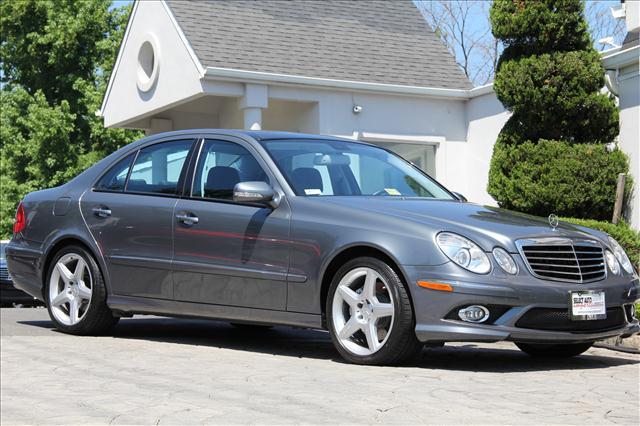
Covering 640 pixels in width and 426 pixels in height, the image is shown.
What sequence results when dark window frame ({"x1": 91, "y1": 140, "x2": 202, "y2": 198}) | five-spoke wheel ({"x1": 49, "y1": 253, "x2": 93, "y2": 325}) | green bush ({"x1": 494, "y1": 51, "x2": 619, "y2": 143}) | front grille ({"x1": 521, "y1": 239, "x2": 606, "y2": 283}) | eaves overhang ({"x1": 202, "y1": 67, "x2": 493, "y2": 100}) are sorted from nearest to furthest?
1. front grille ({"x1": 521, "y1": 239, "x2": 606, "y2": 283})
2. dark window frame ({"x1": 91, "y1": 140, "x2": 202, "y2": 198})
3. five-spoke wheel ({"x1": 49, "y1": 253, "x2": 93, "y2": 325})
4. green bush ({"x1": 494, "y1": 51, "x2": 619, "y2": 143})
5. eaves overhang ({"x1": 202, "y1": 67, "x2": 493, "y2": 100})

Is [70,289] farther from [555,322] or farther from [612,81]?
[612,81]

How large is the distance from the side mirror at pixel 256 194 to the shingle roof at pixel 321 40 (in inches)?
404

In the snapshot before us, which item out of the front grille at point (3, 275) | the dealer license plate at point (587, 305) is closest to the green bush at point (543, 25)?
the dealer license plate at point (587, 305)

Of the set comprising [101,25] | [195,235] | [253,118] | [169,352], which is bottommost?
[169,352]

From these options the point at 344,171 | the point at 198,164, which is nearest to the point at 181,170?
the point at 198,164

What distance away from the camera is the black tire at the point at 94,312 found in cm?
850

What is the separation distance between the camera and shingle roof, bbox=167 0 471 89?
1830 cm

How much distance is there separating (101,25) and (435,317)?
3291 cm

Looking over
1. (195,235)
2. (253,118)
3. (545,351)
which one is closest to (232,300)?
(195,235)

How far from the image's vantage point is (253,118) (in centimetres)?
1748

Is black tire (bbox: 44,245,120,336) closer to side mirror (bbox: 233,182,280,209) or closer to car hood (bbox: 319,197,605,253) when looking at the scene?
side mirror (bbox: 233,182,280,209)

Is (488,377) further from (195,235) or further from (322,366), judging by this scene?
(195,235)

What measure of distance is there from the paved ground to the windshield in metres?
1.18

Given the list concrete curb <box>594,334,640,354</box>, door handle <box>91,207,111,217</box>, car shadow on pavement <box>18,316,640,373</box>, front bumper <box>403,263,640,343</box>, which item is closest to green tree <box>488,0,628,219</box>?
concrete curb <box>594,334,640,354</box>
